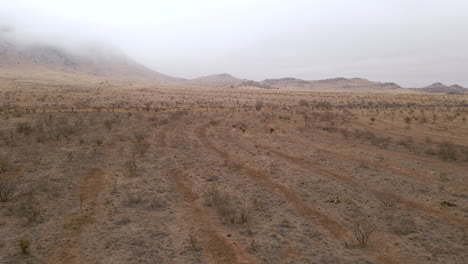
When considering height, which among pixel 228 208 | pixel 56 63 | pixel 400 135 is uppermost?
pixel 56 63

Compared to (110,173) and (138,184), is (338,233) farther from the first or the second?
(110,173)

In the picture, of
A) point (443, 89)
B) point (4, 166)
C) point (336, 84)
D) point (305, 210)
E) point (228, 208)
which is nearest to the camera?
point (228, 208)

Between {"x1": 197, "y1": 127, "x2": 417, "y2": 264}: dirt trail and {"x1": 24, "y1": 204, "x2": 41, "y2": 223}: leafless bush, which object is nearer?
{"x1": 197, "y1": 127, "x2": 417, "y2": 264}: dirt trail

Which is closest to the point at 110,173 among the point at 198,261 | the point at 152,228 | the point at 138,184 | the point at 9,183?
the point at 138,184

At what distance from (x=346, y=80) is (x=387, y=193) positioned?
601 feet

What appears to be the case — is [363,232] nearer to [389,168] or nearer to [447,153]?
[389,168]

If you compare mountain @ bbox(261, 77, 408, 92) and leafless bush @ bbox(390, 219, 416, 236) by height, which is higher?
→ mountain @ bbox(261, 77, 408, 92)

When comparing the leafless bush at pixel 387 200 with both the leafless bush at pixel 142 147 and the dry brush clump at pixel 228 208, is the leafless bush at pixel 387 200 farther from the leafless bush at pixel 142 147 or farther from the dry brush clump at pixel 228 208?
the leafless bush at pixel 142 147

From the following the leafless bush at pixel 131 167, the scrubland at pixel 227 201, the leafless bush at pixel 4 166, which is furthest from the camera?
the leafless bush at pixel 131 167

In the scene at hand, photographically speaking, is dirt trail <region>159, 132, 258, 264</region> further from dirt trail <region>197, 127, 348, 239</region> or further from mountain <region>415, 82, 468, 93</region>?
mountain <region>415, 82, 468, 93</region>

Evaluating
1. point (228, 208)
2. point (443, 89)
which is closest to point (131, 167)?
point (228, 208)

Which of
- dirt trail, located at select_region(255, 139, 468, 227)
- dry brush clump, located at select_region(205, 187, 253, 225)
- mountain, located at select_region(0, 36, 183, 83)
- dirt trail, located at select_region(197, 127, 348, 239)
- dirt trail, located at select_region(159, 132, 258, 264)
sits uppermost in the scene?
mountain, located at select_region(0, 36, 183, 83)

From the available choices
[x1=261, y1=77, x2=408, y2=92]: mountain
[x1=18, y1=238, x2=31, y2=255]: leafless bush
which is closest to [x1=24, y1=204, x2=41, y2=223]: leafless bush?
[x1=18, y1=238, x2=31, y2=255]: leafless bush

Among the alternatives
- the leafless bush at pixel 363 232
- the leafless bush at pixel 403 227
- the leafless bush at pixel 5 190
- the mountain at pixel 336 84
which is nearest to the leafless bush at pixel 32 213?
the leafless bush at pixel 5 190
